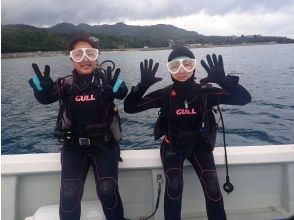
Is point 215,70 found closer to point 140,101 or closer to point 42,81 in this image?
point 140,101

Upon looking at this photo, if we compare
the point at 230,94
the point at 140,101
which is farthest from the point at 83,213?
the point at 230,94

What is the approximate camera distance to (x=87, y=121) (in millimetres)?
2904

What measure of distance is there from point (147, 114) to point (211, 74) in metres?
5.70

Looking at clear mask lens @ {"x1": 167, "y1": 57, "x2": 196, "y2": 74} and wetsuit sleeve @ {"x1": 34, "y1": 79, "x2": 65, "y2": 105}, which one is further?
clear mask lens @ {"x1": 167, "y1": 57, "x2": 196, "y2": 74}

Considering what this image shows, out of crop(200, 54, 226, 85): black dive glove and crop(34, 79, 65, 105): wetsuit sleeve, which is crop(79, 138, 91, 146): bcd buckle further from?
crop(200, 54, 226, 85): black dive glove

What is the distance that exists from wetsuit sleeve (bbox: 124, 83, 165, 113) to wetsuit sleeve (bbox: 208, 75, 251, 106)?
457 mm

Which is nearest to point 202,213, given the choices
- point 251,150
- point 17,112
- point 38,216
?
point 251,150

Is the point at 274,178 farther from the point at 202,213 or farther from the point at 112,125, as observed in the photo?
the point at 112,125

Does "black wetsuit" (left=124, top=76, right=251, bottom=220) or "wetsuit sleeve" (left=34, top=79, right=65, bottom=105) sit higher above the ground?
"wetsuit sleeve" (left=34, top=79, right=65, bottom=105)

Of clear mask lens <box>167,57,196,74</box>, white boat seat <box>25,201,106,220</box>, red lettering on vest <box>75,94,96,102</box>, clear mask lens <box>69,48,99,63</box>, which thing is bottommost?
white boat seat <box>25,201,106,220</box>

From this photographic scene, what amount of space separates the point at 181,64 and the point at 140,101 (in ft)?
1.61

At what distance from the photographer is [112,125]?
288 cm

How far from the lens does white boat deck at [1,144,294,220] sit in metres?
2.88

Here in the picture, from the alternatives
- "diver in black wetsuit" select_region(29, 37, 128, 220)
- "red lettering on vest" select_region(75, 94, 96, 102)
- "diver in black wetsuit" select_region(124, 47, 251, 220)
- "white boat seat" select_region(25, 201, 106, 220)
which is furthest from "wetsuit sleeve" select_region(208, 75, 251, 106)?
"white boat seat" select_region(25, 201, 106, 220)
